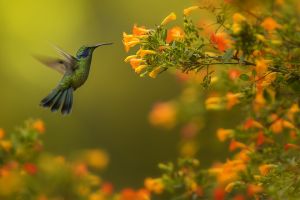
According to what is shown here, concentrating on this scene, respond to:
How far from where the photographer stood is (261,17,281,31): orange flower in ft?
8.98

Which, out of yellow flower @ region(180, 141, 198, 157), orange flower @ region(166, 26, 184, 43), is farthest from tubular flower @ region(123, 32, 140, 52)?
yellow flower @ region(180, 141, 198, 157)

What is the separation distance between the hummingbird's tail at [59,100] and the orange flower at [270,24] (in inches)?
68.2

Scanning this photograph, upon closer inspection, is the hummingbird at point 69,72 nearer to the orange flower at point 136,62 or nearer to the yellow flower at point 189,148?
the orange flower at point 136,62

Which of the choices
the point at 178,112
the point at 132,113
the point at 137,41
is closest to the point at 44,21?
the point at 132,113

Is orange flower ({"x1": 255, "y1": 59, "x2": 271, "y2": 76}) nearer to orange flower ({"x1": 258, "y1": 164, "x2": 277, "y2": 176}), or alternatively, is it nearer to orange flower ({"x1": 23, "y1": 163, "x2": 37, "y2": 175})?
orange flower ({"x1": 258, "y1": 164, "x2": 277, "y2": 176})

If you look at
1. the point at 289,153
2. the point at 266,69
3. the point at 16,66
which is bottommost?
the point at 289,153

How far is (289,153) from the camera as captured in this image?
371 centimetres

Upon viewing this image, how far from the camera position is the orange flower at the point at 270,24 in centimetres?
274

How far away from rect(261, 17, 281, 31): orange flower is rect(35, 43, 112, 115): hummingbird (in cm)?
173

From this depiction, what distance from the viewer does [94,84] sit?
1172 cm

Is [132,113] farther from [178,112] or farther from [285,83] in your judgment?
[285,83]

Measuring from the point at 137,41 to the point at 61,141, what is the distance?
759cm

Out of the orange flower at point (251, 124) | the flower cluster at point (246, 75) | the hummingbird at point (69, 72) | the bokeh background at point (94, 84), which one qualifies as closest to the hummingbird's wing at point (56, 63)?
the hummingbird at point (69, 72)

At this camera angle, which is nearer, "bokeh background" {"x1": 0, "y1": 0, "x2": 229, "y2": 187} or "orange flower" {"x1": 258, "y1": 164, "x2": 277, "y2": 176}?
"orange flower" {"x1": 258, "y1": 164, "x2": 277, "y2": 176}
